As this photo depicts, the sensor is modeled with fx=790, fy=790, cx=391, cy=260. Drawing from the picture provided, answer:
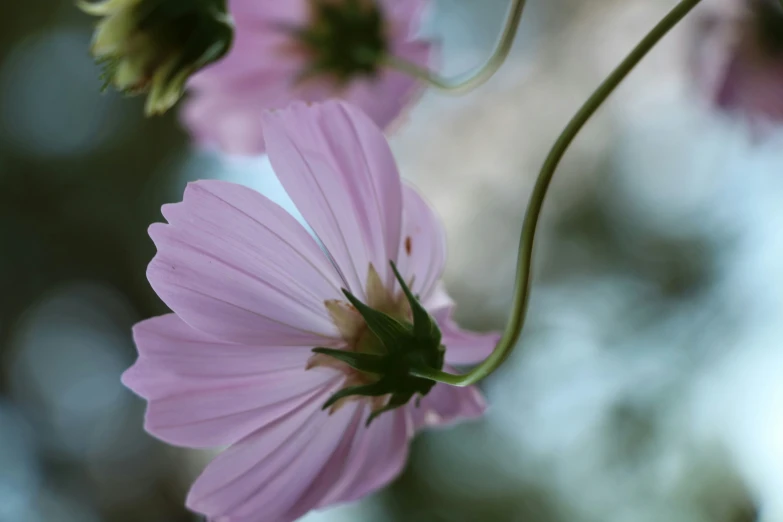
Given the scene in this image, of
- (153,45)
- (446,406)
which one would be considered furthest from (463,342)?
(153,45)

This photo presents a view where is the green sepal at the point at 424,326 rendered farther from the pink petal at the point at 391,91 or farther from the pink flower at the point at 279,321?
the pink petal at the point at 391,91

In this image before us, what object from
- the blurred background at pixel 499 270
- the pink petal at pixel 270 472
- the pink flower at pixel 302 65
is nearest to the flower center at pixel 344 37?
the pink flower at pixel 302 65

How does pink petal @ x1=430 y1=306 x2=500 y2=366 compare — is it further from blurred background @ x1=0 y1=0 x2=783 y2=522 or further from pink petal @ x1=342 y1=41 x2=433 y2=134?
blurred background @ x1=0 y1=0 x2=783 y2=522

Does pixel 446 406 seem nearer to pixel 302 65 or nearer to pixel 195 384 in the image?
pixel 195 384

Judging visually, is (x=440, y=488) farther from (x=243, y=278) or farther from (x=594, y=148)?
(x=243, y=278)

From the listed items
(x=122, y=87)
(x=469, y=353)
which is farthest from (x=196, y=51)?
(x=469, y=353)

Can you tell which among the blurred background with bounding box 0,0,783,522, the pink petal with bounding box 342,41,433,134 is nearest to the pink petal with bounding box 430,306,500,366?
the pink petal with bounding box 342,41,433,134
